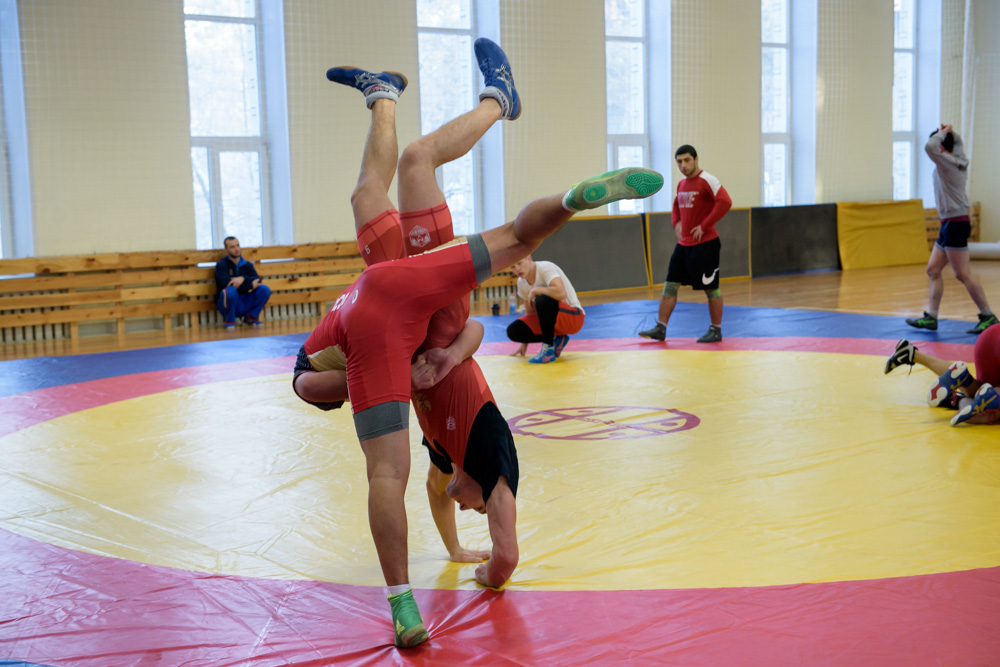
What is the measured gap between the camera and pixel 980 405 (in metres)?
3.91

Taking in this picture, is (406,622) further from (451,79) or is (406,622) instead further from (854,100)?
(854,100)

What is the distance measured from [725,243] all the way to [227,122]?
6872 millimetres

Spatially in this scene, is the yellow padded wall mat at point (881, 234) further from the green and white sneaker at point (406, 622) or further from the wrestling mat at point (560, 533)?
the green and white sneaker at point (406, 622)

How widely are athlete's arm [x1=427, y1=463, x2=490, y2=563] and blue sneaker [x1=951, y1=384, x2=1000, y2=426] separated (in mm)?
2360

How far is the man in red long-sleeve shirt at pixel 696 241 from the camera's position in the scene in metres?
6.87

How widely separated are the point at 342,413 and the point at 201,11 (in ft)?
23.1

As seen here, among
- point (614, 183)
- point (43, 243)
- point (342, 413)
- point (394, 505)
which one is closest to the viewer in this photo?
point (394, 505)

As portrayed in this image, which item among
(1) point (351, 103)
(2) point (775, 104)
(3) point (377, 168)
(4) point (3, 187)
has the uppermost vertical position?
(2) point (775, 104)

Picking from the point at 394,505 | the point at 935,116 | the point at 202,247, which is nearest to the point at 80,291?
the point at 202,247

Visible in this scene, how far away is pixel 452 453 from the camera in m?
2.53

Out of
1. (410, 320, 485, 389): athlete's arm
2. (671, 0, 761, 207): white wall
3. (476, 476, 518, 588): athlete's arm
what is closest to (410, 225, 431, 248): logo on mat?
(410, 320, 485, 389): athlete's arm

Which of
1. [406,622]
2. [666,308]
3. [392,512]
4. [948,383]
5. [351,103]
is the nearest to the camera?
[406,622]

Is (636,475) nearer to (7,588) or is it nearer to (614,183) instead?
(614,183)

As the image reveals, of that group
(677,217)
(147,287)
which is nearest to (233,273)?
(147,287)
